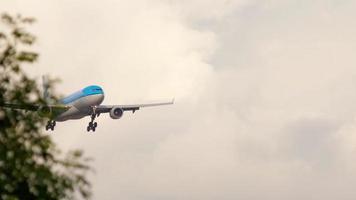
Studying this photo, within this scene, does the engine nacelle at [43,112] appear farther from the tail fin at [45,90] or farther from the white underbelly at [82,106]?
the white underbelly at [82,106]

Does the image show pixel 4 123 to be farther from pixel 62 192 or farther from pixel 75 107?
pixel 75 107

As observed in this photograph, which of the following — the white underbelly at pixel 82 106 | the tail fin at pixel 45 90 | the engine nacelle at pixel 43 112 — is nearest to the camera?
the tail fin at pixel 45 90

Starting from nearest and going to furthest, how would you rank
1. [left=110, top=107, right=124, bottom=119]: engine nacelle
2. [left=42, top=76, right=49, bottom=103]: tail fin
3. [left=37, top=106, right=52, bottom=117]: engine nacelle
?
[left=42, top=76, right=49, bottom=103]: tail fin < [left=37, top=106, right=52, bottom=117]: engine nacelle < [left=110, top=107, right=124, bottom=119]: engine nacelle

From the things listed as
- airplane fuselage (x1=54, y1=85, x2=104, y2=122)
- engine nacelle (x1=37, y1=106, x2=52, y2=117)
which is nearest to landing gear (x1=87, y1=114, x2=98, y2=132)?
airplane fuselage (x1=54, y1=85, x2=104, y2=122)

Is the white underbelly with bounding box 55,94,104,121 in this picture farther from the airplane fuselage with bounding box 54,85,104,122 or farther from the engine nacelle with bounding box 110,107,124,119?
the engine nacelle with bounding box 110,107,124,119

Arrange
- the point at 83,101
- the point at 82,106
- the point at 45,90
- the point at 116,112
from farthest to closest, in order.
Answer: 1. the point at 116,112
2. the point at 82,106
3. the point at 83,101
4. the point at 45,90

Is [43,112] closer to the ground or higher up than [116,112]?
closer to the ground

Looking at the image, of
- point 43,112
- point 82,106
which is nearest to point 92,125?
point 82,106

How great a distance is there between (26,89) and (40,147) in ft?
6.72

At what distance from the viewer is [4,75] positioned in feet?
88.4

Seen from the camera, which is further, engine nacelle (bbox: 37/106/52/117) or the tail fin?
engine nacelle (bbox: 37/106/52/117)

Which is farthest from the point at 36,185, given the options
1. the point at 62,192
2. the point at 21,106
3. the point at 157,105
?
Answer: the point at 157,105

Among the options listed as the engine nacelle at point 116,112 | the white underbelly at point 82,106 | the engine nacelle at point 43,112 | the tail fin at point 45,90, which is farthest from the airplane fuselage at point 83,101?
the tail fin at point 45,90

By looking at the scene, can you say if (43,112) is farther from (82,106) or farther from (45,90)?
(82,106)
